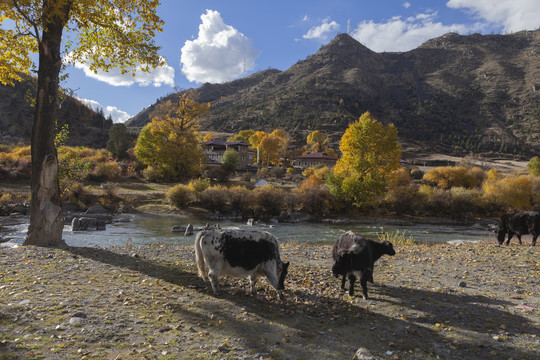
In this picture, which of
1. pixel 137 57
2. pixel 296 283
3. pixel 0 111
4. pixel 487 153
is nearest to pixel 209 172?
pixel 137 57

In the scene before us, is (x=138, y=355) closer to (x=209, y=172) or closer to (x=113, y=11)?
(x=113, y=11)

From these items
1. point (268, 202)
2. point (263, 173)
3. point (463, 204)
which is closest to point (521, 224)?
point (268, 202)

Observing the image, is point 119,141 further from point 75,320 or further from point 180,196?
point 75,320

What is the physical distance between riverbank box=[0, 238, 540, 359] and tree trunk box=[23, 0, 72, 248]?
137 centimetres

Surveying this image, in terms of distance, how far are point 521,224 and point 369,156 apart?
19968 millimetres

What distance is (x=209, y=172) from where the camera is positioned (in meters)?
56.5

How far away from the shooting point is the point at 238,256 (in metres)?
7.04

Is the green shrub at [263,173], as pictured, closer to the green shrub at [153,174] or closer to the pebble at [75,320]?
the green shrub at [153,174]

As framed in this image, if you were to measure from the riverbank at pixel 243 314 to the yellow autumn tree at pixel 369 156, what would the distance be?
26297 mm

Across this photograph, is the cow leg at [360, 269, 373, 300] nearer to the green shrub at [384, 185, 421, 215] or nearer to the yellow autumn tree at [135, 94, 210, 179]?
the green shrub at [384, 185, 421, 215]

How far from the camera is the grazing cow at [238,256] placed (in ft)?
23.0

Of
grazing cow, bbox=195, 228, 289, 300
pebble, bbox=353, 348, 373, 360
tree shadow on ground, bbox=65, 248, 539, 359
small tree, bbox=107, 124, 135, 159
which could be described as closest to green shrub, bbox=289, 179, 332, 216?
tree shadow on ground, bbox=65, 248, 539, 359

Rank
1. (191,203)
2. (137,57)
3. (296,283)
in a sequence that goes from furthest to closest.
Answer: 1. (191,203)
2. (137,57)
3. (296,283)

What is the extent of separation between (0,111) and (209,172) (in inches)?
3476
